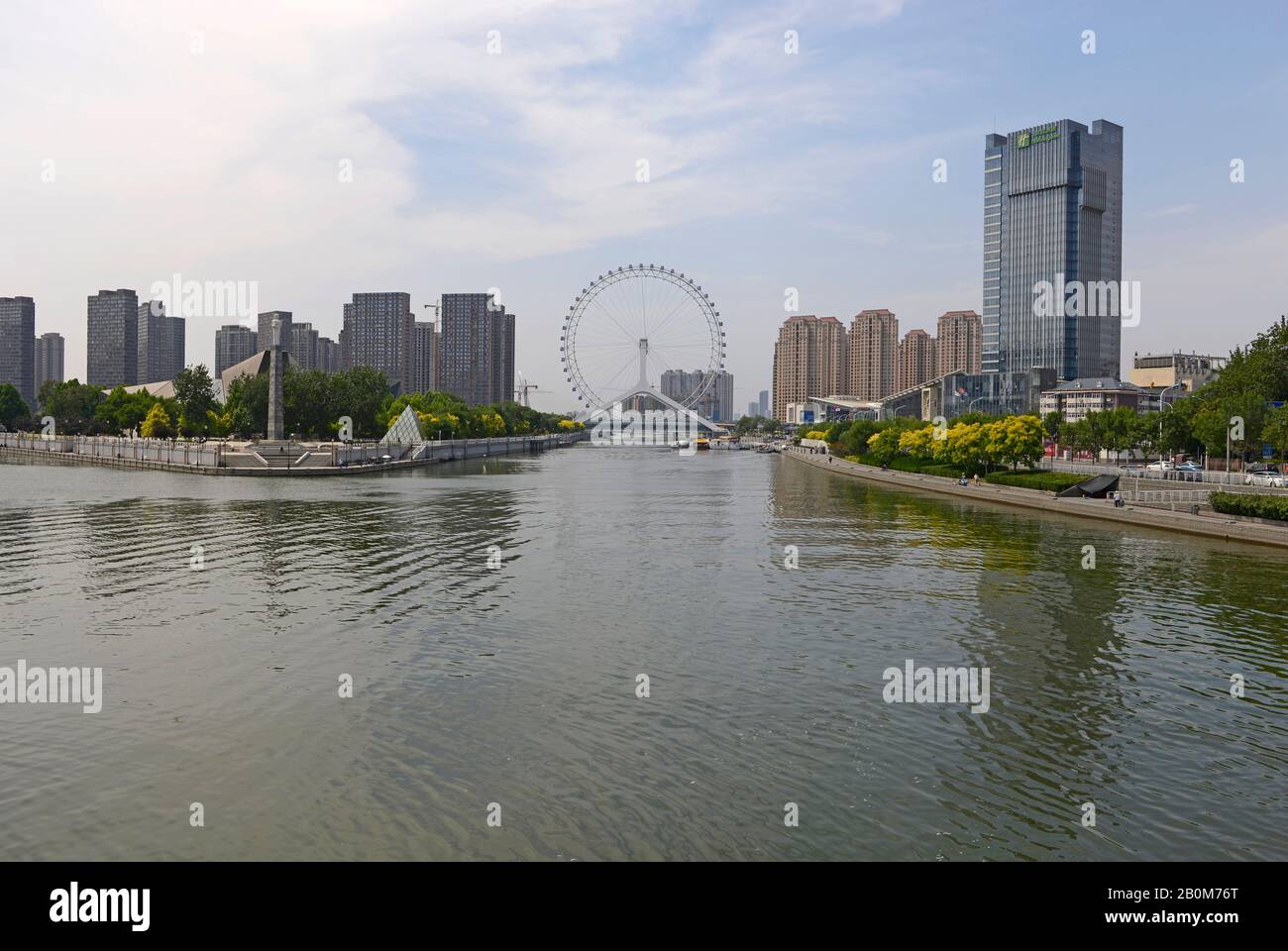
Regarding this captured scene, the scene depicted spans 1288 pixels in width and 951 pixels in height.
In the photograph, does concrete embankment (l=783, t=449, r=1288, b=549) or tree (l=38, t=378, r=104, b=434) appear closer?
concrete embankment (l=783, t=449, r=1288, b=549)

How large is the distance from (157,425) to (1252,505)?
13418 cm

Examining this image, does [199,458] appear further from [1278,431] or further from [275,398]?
[1278,431]

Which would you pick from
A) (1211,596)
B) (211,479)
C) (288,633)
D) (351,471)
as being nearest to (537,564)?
(288,633)

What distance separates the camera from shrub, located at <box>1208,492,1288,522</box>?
45.2 metres

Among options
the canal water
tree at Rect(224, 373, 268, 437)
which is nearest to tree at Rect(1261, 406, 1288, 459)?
the canal water

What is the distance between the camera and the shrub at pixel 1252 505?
4516 centimetres

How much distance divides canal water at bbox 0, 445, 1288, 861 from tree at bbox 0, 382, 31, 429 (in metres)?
151

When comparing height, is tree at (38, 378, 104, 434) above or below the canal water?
above

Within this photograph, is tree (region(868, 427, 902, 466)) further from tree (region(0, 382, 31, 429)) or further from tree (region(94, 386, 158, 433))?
tree (region(0, 382, 31, 429))

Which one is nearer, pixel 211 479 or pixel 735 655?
pixel 735 655
